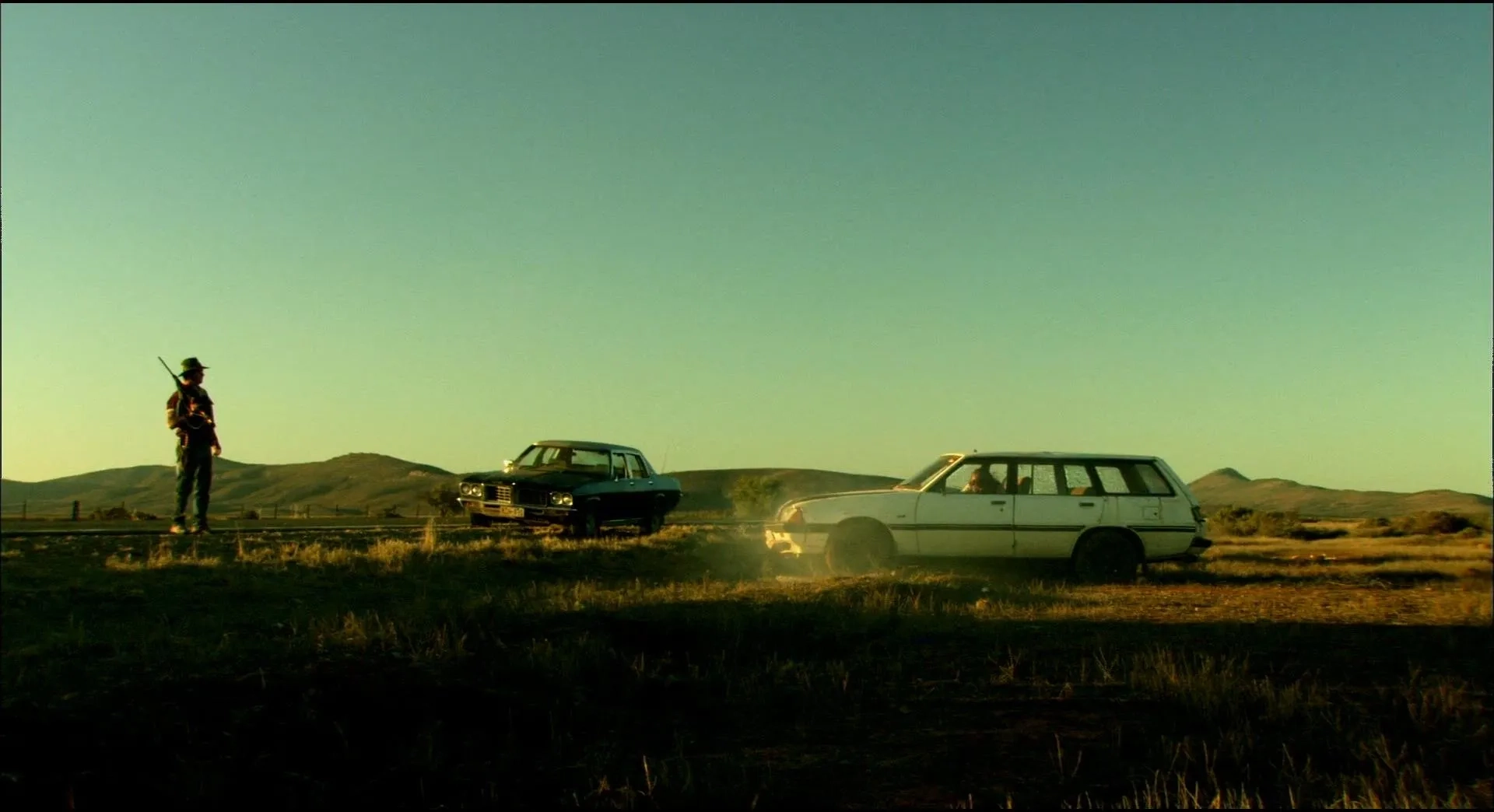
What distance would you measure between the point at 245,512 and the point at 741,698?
3510cm

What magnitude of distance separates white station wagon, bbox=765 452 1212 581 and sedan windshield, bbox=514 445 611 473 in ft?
24.1

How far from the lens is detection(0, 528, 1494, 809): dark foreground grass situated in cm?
607

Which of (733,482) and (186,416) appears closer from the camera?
(186,416)

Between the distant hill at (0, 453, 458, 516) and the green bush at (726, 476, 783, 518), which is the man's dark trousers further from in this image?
the distant hill at (0, 453, 458, 516)

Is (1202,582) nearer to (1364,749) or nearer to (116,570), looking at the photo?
(1364,749)

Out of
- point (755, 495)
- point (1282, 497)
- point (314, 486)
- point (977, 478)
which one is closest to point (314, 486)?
point (314, 486)

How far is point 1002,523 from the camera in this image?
14.5 meters

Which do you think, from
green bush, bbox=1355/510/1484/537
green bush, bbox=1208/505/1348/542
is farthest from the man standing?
green bush, bbox=1208/505/1348/542

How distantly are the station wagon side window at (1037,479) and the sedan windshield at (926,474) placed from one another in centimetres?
83

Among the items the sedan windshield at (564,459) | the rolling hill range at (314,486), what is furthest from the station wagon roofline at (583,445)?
the rolling hill range at (314,486)

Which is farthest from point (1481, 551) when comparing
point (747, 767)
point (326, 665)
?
point (326, 665)

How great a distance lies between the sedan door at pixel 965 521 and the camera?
14.4m

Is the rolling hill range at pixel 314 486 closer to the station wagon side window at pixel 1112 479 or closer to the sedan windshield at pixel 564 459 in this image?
the sedan windshield at pixel 564 459

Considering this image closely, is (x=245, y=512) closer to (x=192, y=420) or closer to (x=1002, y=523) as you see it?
(x=192, y=420)
